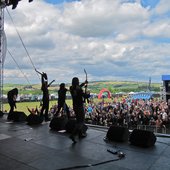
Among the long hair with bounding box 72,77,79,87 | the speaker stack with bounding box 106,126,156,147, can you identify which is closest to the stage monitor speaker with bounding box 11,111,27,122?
the speaker stack with bounding box 106,126,156,147

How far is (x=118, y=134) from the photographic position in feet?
18.4

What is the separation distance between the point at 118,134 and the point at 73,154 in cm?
152

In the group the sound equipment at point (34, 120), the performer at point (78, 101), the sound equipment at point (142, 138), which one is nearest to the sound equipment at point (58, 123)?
the sound equipment at point (34, 120)

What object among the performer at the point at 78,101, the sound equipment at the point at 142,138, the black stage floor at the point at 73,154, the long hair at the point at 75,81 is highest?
the long hair at the point at 75,81

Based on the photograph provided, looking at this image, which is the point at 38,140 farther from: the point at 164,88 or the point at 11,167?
the point at 164,88

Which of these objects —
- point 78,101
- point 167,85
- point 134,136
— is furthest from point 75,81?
point 167,85

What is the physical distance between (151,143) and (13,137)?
135 inches

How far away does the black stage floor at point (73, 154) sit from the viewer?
387cm

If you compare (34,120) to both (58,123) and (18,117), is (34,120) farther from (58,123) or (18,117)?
(58,123)

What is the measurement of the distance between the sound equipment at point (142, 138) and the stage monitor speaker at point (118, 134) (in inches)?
5.8

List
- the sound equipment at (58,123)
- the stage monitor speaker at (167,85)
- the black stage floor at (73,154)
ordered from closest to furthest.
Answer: the black stage floor at (73,154) < the sound equipment at (58,123) < the stage monitor speaker at (167,85)

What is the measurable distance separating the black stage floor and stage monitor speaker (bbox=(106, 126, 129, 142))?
15 cm

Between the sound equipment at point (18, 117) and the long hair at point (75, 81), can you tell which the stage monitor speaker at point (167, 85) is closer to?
the sound equipment at point (18, 117)

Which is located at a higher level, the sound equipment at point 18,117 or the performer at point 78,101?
the performer at point 78,101
